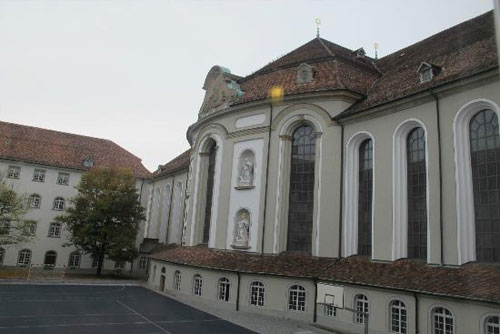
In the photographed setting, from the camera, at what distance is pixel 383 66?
2809 centimetres

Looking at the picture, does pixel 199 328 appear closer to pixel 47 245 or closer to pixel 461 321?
pixel 461 321

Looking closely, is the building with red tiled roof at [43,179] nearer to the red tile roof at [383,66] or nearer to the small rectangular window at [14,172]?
the small rectangular window at [14,172]

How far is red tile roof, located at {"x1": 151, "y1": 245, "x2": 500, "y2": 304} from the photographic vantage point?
587 inches

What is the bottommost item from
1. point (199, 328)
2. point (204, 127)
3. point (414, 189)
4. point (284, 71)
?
point (199, 328)

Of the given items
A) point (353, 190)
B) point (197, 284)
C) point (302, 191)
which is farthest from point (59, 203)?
point (353, 190)

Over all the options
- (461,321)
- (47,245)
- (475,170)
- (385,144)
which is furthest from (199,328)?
(47,245)

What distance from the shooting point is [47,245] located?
4284 cm

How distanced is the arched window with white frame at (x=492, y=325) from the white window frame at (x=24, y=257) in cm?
4019

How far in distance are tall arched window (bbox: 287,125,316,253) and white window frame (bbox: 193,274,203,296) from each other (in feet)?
19.7

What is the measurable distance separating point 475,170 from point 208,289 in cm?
1540

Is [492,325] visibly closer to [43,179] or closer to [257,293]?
[257,293]

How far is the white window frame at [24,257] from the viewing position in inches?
1636

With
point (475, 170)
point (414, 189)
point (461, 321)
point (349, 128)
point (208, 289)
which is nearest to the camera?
point (461, 321)

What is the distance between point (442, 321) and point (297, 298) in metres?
7.33
